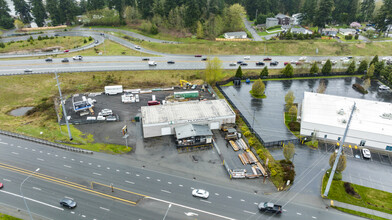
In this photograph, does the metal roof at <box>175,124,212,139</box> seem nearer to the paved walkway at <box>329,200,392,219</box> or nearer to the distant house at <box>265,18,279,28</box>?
the paved walkway at <box>329,200,392,219</box>

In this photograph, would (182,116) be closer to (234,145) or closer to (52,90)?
(234,145)

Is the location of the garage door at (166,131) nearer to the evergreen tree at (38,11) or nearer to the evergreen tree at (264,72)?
the evergreen tree at (264,72)

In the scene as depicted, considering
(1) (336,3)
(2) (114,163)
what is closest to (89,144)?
(2) (114,163)

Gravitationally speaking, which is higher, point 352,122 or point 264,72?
point 264,72

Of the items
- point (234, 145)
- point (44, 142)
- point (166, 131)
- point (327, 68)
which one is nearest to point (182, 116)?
point (166, 131)

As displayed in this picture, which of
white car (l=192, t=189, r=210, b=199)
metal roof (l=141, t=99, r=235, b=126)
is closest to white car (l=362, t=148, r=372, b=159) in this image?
metal roof (l=141, t=99, r=235, b=126)

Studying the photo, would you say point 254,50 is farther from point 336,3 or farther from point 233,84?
point 336,3
